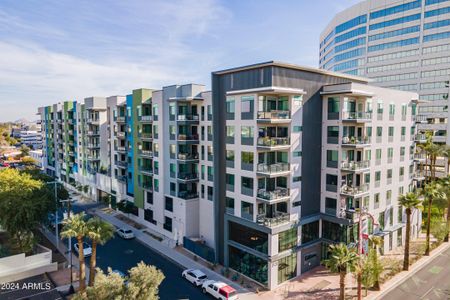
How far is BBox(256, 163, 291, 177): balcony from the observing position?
102 feet

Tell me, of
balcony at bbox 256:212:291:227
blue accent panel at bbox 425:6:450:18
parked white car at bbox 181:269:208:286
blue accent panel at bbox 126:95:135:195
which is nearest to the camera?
balcony at bbox 256:212:291:227

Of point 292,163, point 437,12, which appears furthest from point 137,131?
point 437,12

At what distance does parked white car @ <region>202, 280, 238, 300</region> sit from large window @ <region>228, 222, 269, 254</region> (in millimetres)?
5326

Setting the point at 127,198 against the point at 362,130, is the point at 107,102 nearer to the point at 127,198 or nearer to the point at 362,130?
the point at 127,198

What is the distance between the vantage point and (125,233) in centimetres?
4541

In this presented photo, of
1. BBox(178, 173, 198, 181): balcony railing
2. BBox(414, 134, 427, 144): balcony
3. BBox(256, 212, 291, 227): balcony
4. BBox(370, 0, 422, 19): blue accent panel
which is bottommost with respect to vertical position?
BBox(256, 212, 291, 227): balcony

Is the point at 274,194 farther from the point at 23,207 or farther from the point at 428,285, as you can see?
the point at 23,207

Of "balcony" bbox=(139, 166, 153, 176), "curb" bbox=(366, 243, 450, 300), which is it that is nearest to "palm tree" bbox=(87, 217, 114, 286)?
"balcony" bbox=(139, 166, 153, 176)

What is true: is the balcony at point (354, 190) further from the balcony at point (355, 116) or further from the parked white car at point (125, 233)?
the parked white car at point (125, 233)

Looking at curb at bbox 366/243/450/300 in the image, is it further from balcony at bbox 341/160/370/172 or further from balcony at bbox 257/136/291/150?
balcony at bbox 257/136/291/150

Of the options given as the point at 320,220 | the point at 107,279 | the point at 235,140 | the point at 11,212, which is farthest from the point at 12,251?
the point at 320,220

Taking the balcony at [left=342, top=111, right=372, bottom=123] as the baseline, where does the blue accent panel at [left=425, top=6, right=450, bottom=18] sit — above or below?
above

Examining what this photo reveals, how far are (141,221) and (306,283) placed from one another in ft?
99.9

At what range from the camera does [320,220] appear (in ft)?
121
